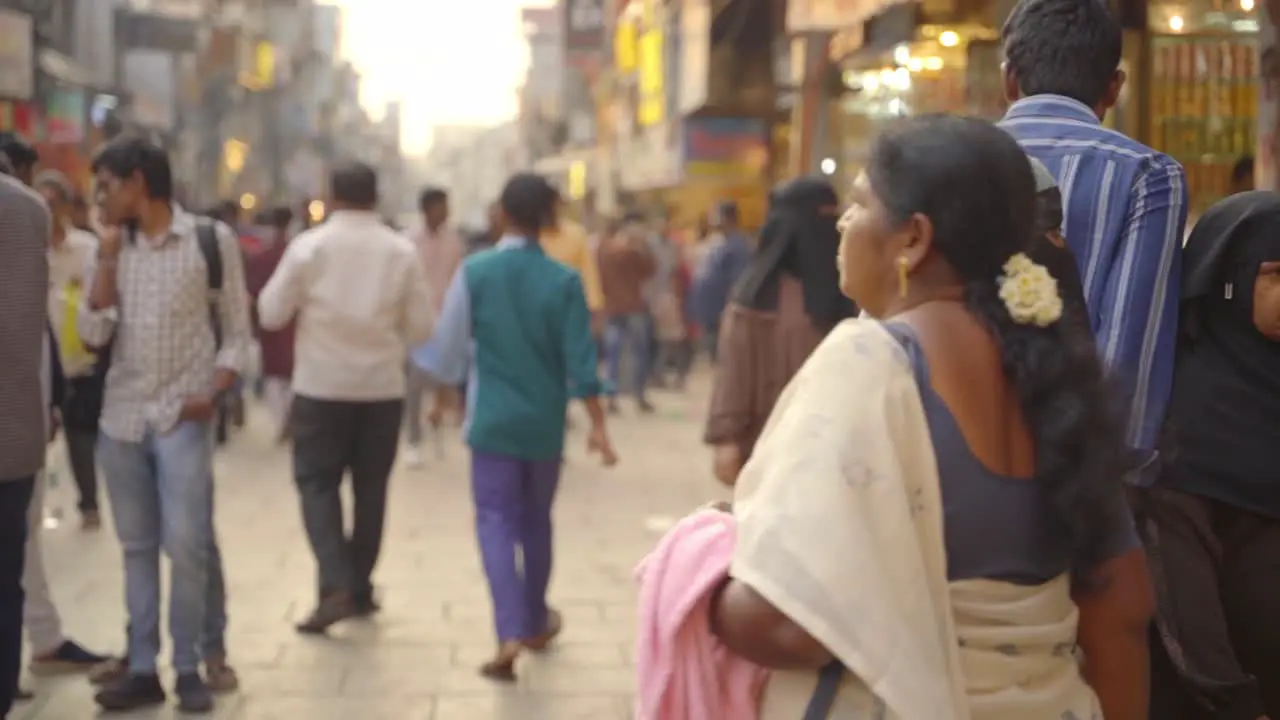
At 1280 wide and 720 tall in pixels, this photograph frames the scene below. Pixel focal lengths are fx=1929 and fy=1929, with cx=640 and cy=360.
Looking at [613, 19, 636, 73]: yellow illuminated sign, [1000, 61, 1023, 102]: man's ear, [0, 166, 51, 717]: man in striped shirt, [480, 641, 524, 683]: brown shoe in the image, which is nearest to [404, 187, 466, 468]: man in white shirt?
[480, 641, 524, 683]: brown shoe

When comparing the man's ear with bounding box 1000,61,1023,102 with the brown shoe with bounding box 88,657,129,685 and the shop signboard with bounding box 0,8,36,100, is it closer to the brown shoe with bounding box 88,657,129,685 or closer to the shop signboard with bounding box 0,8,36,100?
the brown shoe with bounding box 88,657,129,685

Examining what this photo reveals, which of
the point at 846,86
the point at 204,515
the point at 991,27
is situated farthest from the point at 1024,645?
the point at 846,86

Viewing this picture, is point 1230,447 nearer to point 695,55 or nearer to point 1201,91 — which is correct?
point 1201,91

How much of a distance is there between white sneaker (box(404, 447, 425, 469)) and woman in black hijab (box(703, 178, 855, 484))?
7.27 m

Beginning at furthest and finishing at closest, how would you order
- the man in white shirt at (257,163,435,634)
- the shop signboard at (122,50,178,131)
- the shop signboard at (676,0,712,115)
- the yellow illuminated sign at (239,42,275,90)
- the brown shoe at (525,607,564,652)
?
the yellow illuminated sign at (239,42,275,90), the shop signboard at (122,50,178,131), the shop signboard at (676,0,712,115), the man in white shirt at (257,163,435,634), the brown shoe at (525,607,564,652)

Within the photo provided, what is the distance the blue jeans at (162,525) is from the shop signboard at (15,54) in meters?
13.6

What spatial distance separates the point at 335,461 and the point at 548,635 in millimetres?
1147

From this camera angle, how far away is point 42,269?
543 cm

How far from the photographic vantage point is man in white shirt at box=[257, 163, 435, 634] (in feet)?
24.8

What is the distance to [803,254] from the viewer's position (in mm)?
6293

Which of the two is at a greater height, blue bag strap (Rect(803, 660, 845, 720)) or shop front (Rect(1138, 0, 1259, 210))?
shop front (Rect(1138, 0, 1259, 210))

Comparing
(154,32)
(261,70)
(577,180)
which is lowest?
(577,180)

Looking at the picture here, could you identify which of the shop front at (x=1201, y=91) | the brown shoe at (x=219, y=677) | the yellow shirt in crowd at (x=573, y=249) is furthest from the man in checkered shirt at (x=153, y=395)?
the yellow shirt in crowd at (x=573, y=249)

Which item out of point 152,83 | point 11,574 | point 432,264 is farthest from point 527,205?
point 152,83
